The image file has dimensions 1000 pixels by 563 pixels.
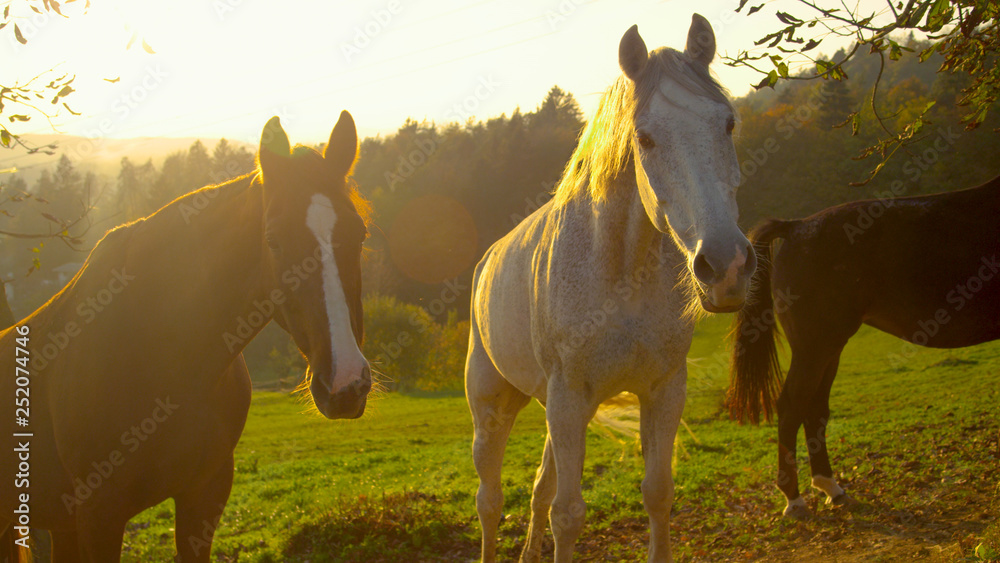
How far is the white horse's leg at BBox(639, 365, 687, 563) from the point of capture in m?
3.01

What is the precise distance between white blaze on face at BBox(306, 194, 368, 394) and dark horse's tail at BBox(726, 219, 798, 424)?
446 cm

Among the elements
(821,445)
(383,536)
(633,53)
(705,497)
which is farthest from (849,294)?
(383,536)

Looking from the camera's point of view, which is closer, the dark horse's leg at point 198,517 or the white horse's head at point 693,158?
the white horse's head at point 693,158

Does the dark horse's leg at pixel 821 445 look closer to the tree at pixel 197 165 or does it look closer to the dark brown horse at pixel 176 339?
the dark brown horse at pixel 176 339

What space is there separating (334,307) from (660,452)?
1.70 m

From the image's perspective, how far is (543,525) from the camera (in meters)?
4.17

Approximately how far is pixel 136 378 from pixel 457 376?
2411 centimetres

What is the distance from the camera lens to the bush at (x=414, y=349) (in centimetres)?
2567

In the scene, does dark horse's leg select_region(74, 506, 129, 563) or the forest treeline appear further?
the forest treeline

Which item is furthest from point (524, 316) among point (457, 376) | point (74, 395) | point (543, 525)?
point (457, 376)

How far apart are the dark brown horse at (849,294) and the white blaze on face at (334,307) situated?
14.3 ft

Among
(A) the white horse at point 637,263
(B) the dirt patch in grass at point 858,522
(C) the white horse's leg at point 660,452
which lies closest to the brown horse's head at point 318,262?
(A) the white horse at point 637,263

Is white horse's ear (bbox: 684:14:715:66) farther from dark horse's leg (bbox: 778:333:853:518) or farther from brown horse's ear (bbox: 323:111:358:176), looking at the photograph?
dark horse's leg (bbox: 778:333:853:518)
